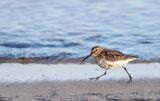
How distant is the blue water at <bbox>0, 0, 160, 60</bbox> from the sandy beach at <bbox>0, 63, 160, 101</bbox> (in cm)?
126

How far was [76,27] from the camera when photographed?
648 inches

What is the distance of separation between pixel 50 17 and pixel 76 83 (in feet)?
22.5

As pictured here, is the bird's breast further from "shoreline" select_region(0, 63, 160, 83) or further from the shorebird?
"shoreline" select_region(0, 63, 160, 83)

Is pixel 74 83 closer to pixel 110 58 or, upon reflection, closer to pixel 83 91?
pixel 83 91

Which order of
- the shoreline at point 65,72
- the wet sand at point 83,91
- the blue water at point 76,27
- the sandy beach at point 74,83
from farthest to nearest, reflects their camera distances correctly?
1. the blue water at point 76,27
2. the shoreline at point 65,72
3. the sandy beach at point 74,83
4. the wet sand at point 83,91

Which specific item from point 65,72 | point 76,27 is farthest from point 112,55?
point 76,27

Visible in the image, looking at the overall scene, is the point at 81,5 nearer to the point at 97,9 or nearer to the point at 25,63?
the point at 97,9

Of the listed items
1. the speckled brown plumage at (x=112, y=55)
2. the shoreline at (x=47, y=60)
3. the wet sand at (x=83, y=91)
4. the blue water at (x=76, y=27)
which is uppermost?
the speckled brown plumage at (x=112, y=55)

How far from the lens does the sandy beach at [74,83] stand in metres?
9.86

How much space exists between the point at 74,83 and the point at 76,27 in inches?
220

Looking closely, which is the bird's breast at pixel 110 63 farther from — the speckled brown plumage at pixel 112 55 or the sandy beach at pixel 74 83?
the sandy beach at pixel 74 83

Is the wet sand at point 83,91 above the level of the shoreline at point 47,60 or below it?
above

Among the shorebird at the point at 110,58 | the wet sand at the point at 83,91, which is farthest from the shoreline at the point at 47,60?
the wet sand at the point at 83,91

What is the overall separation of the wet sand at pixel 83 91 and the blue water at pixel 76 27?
256cm
